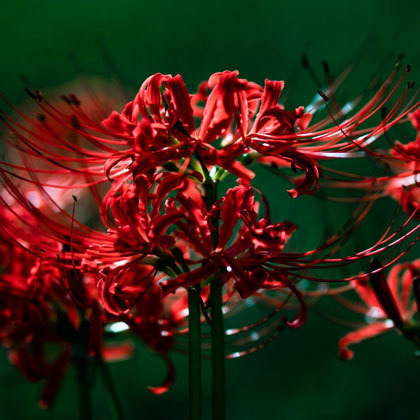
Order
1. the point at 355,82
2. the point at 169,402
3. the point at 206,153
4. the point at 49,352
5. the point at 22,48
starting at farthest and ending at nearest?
the point at 22,48, the point at 355,82, the point at 169,402, the point at 49,352, the point at 206,153

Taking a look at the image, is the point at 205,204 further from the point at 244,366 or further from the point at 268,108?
the point at 244,366

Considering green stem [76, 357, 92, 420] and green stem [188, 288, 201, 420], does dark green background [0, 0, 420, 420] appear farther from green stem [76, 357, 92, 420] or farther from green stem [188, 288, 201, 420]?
green stem [188, 288, 201, 420]

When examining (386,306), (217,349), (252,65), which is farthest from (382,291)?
(252,65)

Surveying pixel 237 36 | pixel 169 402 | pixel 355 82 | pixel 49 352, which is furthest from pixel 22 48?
pixel 49 352

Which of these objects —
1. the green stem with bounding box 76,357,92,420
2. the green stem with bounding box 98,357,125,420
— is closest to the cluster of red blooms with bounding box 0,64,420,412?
the green stem with bounding box 98,357,125,420

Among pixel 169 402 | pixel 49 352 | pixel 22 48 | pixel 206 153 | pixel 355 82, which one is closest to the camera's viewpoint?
pixel 206 153
